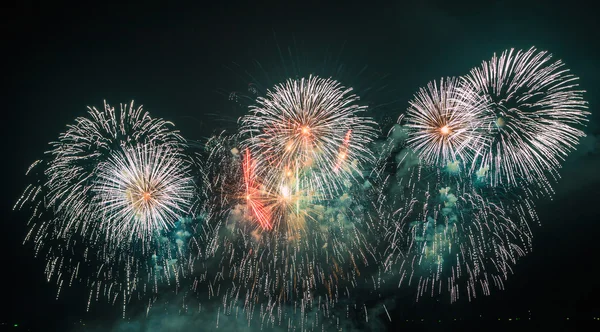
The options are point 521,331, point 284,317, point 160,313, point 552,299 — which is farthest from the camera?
point 552,299

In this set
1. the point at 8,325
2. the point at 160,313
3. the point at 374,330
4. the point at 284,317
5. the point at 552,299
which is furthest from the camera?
the point at 552,299

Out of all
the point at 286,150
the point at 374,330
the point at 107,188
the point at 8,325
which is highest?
the point at 286,150

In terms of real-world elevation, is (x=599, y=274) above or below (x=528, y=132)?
above

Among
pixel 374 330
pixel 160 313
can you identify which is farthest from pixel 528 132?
pixel 374 330

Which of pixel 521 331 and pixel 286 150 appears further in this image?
pixel 521 331

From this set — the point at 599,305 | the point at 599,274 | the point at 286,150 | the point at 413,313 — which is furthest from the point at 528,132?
the point at 599,274

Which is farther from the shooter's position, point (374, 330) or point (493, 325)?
point (493, 325)

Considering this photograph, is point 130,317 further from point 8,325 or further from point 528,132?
point 528,132

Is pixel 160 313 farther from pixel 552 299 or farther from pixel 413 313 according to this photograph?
pixel 552 299

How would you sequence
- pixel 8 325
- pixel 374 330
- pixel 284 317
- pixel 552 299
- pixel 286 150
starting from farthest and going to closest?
pixel 552 299 → pixel 374 330 → pixel 284 317 → pixel 8 325 → pixel 286 150
